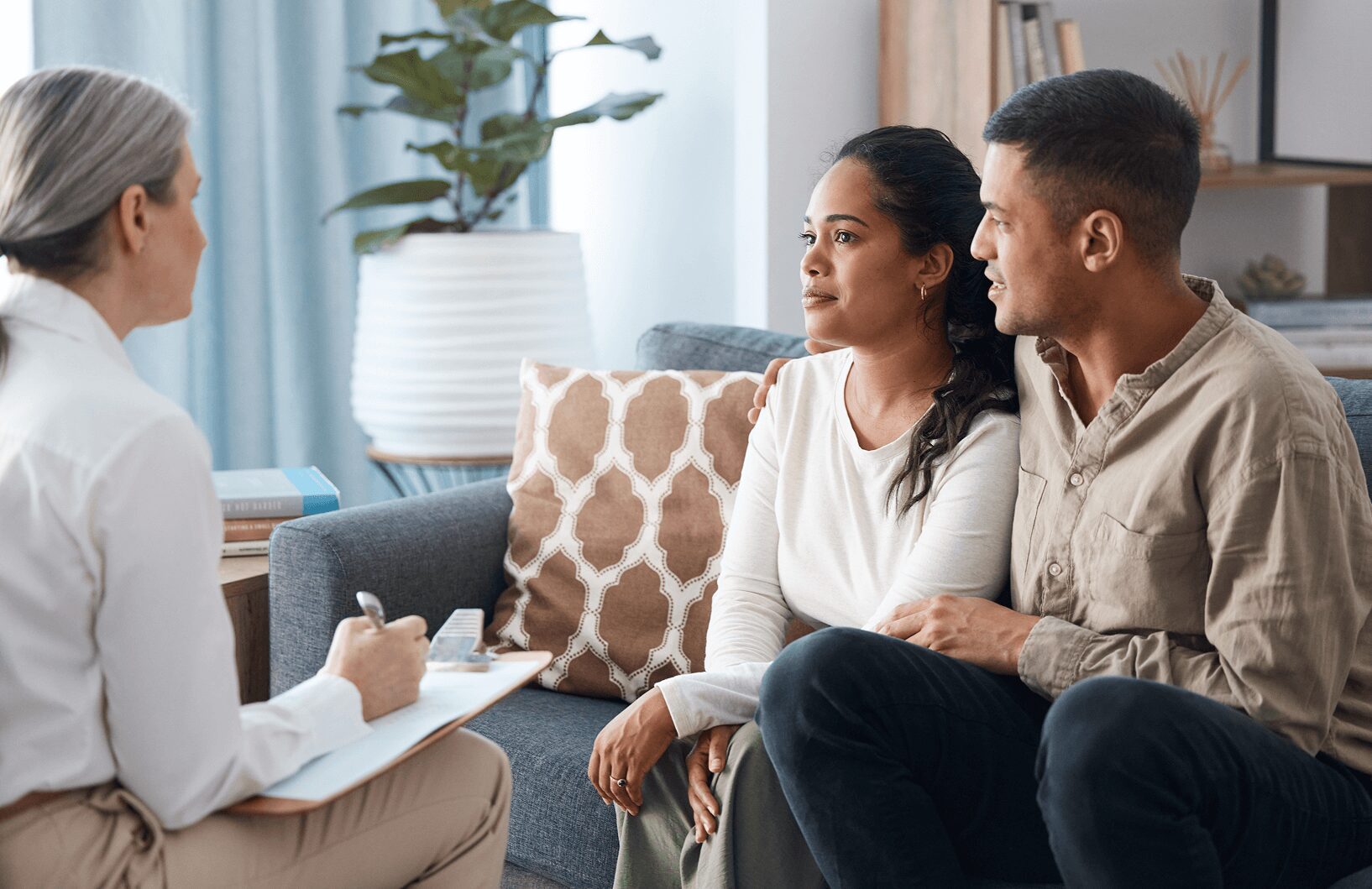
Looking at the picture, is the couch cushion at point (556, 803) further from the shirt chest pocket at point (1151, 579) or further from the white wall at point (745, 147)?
the white wall at point (745, 147)

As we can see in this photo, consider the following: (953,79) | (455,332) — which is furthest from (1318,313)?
(455,332)

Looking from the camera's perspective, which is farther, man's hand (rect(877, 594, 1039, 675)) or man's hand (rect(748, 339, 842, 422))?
man's hand (rect(748, 339, 842, 422))

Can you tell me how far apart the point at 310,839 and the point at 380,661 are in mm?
162

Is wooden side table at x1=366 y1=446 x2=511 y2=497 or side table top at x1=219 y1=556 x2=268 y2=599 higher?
side table top at x1=219 y1=556 x2=268 y2=599

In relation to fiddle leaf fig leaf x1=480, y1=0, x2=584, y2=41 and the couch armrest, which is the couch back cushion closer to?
the couch armrest

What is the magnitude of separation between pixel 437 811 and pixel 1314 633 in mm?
781

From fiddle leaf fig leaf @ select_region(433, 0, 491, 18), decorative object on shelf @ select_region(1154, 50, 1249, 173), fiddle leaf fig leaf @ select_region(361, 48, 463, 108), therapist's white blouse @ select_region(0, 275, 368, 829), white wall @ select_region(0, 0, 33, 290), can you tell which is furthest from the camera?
decorative object on shelf @ select_region(1154, 50, 1249, 173)

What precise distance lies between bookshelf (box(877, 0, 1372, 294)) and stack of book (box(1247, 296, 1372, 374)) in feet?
0.86

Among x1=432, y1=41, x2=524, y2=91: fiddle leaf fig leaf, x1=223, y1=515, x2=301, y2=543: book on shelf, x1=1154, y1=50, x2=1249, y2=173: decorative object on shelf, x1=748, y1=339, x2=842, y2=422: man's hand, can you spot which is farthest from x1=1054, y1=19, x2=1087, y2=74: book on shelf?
x1=223, y1=515, x2=301, y2=543: book on shelf

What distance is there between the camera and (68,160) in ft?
3.29

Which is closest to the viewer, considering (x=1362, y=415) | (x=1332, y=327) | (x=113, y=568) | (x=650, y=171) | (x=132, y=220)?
(x=113, y=568)

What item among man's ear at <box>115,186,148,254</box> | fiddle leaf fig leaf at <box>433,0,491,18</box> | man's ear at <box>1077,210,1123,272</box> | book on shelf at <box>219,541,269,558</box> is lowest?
book on shelf at <box>219,541,269,558</box>

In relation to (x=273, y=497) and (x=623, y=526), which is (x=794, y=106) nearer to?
(x=623, y=526)

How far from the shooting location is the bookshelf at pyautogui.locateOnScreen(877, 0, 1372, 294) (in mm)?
2490
